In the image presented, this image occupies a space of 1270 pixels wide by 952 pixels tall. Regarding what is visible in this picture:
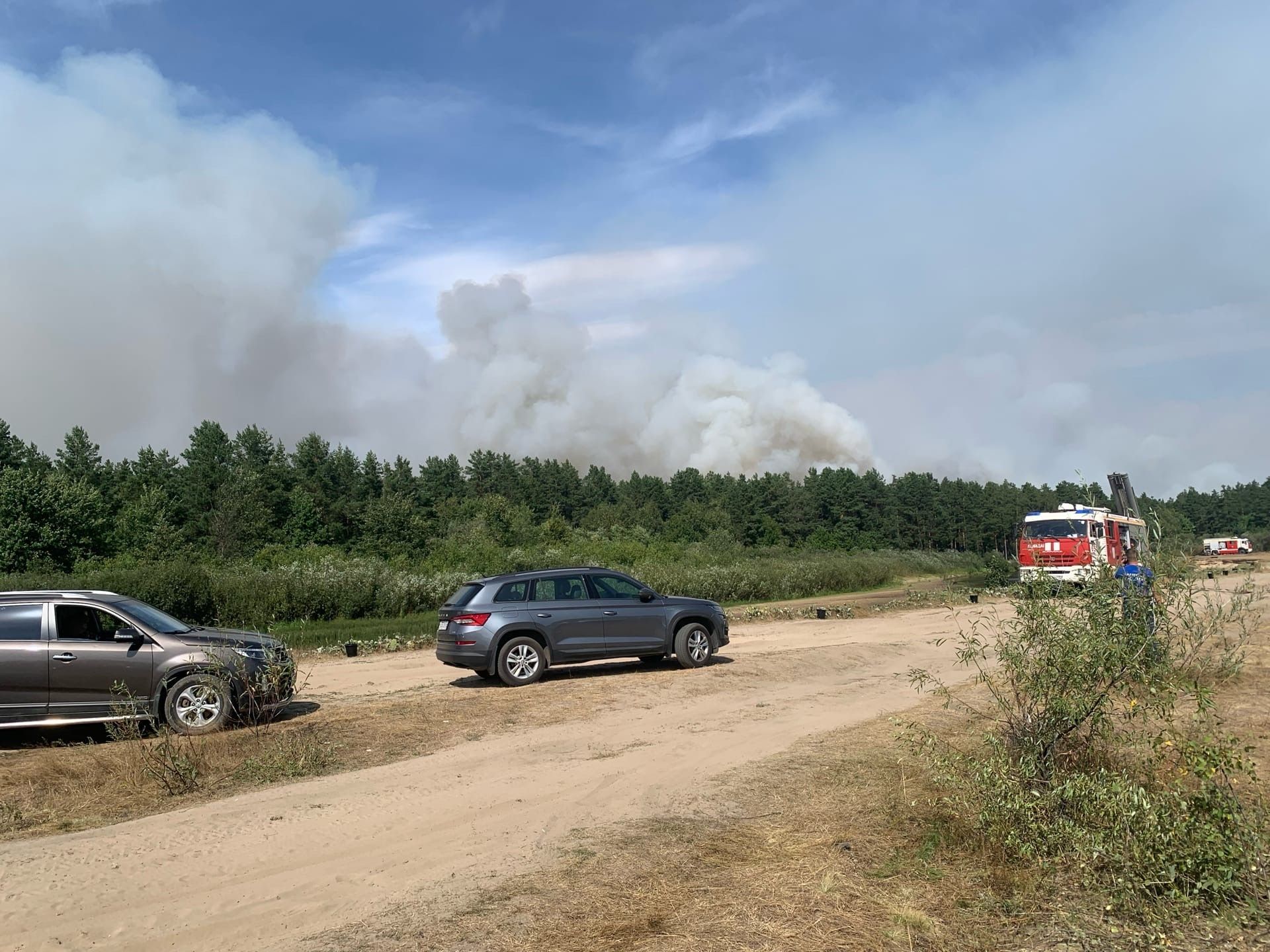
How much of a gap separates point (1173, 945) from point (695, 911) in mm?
2302

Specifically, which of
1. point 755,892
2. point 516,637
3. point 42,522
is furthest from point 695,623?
point 42,522

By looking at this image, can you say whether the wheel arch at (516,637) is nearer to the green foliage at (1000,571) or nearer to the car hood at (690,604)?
the car hood at (690,604)

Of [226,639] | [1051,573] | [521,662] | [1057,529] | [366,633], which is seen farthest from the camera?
[1057,529]

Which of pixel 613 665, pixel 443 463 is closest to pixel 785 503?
pixel 443 463

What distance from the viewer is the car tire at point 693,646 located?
1548cm

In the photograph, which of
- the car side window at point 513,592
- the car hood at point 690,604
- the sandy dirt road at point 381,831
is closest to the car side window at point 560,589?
the car side window at point 513,592

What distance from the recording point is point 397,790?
8.04 metres

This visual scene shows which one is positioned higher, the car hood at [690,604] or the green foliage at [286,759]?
the car hood at [690,604]

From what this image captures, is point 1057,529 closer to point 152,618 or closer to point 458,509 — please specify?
point 152,618

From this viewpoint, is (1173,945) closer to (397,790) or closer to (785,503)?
(397,790)

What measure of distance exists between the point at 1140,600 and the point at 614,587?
31.3ft

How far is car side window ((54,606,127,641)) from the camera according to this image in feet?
35.2

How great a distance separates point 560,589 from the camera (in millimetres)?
14781

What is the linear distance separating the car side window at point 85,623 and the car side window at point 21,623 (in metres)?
0.17
